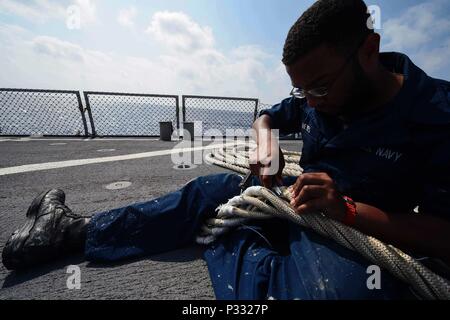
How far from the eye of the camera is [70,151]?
4.80 meters

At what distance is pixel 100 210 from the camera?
7.33ft

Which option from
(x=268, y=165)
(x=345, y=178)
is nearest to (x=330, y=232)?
(x=345, y=178)

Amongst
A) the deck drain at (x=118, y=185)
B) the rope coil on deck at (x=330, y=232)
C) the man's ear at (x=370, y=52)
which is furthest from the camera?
→ the deck drain at (x=118, y=185)

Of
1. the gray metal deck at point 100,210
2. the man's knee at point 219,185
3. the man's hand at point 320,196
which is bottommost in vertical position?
the gray metal deck at point 100,210

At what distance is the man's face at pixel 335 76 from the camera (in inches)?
44.6

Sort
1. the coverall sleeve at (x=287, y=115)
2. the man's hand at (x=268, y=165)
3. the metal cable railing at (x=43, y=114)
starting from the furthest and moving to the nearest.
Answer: the metal cable railing at (x=43, y=114) → the coverall sleeve at (x=287, y=115) → the man's hand at (x=268, y=165)

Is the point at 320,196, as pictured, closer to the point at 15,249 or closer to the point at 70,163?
the point at 15,249

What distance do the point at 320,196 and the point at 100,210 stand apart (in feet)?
6.27

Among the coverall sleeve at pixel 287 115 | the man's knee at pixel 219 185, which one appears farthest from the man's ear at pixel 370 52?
the man's knee at pixel 219 185

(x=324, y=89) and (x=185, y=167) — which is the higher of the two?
(x=324, y=89)

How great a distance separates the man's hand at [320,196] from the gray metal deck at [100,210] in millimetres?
673

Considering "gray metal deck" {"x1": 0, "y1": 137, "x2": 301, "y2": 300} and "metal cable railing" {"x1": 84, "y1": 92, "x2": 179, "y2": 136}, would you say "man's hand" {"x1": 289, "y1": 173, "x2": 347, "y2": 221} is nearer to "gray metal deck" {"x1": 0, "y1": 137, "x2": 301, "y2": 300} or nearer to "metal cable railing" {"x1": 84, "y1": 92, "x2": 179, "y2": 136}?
"gray metal deck" {"x1": 0, "y1": 137, "x2": 301, "y2": 300}

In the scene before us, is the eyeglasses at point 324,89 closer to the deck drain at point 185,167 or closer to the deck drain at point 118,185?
the deck drain at point 118,185
